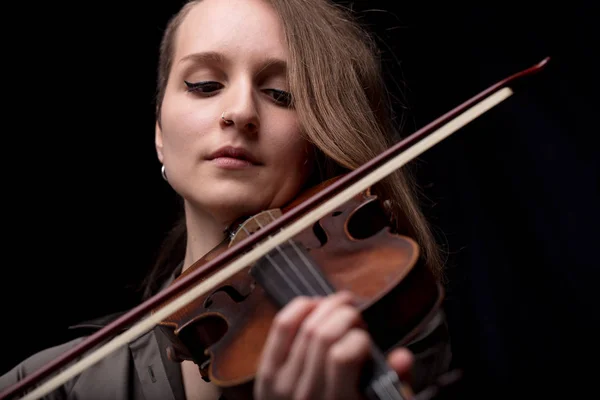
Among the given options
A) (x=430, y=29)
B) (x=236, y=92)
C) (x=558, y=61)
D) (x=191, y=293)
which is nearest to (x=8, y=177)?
(x=236, y=92)

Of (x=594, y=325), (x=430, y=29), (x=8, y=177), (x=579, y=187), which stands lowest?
(x=594, y=325)

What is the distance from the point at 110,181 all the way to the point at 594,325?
1020 millimetres

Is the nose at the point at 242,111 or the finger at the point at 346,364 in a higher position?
the nose at the point at 242,111

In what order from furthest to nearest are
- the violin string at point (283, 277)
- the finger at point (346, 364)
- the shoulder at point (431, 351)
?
the shoulder at point (431, 351) → the violin string at point (283, 277) → the finger at point (346, 364)

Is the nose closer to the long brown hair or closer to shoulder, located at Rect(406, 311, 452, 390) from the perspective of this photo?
the long brown hair

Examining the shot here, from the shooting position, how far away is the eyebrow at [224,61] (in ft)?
2.62

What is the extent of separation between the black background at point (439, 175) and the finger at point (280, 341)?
2.31 feet

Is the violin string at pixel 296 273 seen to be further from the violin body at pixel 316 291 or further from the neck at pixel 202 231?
the neck at pixel 202 231

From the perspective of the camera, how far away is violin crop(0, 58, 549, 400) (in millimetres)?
496

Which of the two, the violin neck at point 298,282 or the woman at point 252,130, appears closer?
the violin neck at point 298,282

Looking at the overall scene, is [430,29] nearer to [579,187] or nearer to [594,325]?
[579,187]

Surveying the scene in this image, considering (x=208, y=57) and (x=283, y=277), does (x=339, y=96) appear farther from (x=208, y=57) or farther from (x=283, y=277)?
(x=283, y=277)

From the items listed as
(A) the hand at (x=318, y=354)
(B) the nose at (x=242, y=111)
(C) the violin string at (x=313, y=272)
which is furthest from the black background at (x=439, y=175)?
(A) the hand at (x=318, y=354)

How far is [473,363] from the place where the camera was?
1.10m
